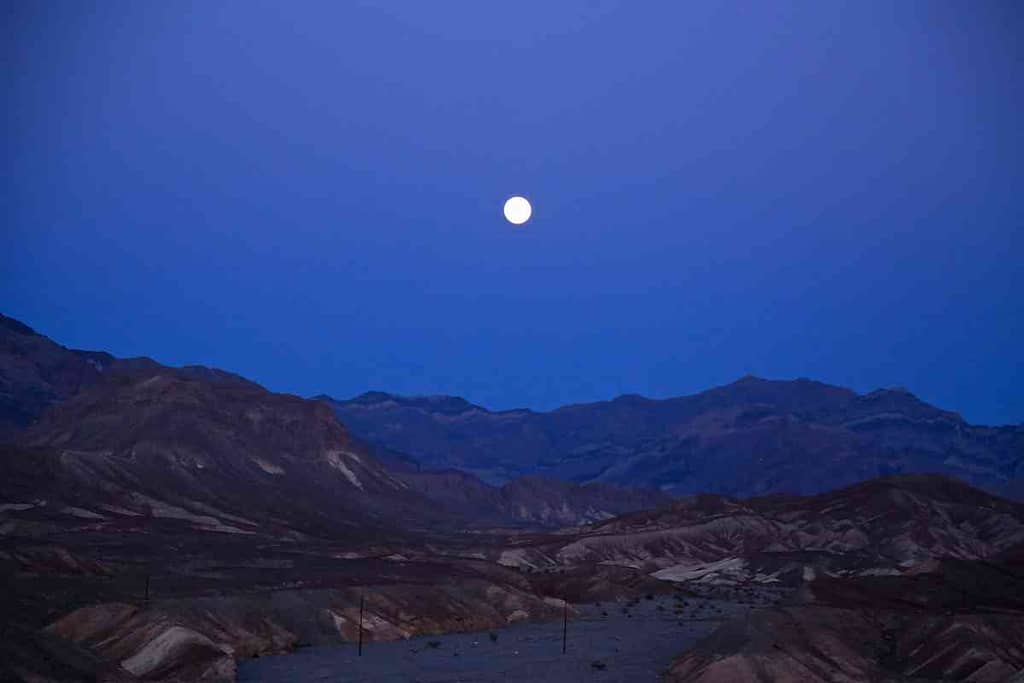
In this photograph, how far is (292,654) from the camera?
57.9m

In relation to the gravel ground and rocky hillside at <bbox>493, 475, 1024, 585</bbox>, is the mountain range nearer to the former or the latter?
rocky hillside at <bbox>493, 475, 1024, 585</bbox>

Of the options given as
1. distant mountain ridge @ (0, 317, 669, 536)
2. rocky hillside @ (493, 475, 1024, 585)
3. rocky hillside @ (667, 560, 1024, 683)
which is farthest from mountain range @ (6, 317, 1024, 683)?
distant mountain ridge @ (0, 317, 669, 536)

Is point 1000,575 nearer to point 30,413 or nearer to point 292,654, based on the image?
point 292,654

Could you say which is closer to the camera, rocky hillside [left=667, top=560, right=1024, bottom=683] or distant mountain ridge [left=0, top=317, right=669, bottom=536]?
rocky hillside [left=667, top=560, right=1024, bottom=683]

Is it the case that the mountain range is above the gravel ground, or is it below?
above

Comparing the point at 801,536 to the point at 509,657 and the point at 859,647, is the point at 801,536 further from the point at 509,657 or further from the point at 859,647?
the point at 859,647

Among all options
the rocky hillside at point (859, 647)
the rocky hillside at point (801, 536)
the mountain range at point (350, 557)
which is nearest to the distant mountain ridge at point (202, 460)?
the mountain range at point (350, 557)

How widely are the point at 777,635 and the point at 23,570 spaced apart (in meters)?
44.8

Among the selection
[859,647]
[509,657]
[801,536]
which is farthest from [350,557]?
[859,647]

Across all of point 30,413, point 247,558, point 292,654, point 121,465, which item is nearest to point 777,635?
point 292,654

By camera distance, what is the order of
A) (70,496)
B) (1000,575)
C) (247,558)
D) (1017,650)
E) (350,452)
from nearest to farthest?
1. (1017,650)
2. (1000,575)
3. (247,558)
4. (70,496)
5. (350,452)

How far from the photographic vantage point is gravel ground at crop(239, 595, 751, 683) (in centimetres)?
5100

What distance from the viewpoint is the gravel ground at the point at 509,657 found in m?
51.0

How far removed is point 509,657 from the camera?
5778cm
